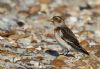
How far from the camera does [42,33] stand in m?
15.3

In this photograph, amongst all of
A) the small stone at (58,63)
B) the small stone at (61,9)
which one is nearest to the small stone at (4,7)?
the small stone at (61,9)

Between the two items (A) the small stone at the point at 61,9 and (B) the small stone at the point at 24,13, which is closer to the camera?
(B) the small stone at the point at 24,13

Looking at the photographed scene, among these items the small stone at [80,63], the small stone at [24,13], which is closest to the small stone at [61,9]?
the small stone at [24,13]

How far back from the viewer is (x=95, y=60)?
1261cm

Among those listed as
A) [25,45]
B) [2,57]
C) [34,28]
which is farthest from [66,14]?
[2,57]

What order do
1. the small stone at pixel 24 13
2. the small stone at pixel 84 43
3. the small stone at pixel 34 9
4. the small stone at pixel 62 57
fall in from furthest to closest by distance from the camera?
the small stone at pixel 34 9, the small stone at pixel 24 13, the small stone at pixel 84 43, the small stone at pixel 62 57

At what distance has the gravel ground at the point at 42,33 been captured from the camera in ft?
39.9

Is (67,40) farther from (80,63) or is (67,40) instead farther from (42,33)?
(42,33)

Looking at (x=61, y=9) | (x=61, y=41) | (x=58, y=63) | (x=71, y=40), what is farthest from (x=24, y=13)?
(x=58, y=63)

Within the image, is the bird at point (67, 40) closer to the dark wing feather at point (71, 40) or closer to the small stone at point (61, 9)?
the dark wing feather at point (71, 40)

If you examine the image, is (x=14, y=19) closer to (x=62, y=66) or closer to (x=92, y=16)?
(x=92, y=16)

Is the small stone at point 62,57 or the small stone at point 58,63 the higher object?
the small stone at point 62,57

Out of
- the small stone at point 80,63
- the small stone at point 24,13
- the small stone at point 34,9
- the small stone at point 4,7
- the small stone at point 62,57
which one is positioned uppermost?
the small stone at point 4,7

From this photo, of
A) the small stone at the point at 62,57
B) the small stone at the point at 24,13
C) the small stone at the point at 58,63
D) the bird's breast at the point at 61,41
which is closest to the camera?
the small stone at the point at 58,63
